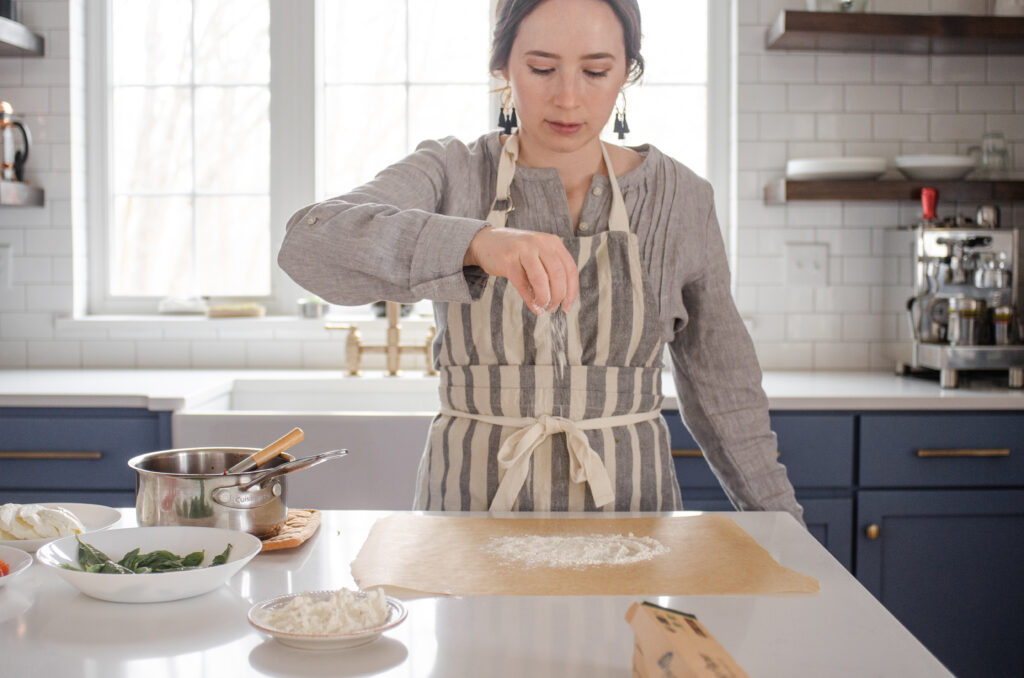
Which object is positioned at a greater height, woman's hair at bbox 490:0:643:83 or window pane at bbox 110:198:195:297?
woman's hair at bbox 490:0:643:83

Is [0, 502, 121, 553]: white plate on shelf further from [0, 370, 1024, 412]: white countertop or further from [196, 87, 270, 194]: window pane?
[196, 87, 270, 194]: window pane

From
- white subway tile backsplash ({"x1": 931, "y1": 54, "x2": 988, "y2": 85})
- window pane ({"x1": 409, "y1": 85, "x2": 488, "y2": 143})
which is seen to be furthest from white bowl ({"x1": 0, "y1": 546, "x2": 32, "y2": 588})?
white subway tile backsplash ({"x1": 931, "y1": 54, "x2": 988, "y2": 85})

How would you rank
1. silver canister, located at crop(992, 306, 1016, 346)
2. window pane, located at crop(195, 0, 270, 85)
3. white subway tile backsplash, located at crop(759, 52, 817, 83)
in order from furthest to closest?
window pane, located at crop(195, 0, 270, 85), white subway tile backsplash, located at crop(759, 52, 817, 83), silver canister, located at crop(992, 306, 1016, 346)

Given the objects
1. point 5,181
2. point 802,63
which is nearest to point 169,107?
point 5,181

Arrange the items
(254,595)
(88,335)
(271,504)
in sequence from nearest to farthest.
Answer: (254,595)
(271,504)
(88,335)

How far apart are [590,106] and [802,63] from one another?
6.84ft

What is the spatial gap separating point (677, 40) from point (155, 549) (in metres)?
2.95

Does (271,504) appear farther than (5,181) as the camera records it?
No

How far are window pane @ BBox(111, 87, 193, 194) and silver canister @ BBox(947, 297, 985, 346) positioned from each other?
2.63 m

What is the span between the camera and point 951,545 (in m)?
2.72

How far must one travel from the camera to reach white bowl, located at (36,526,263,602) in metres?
1.04

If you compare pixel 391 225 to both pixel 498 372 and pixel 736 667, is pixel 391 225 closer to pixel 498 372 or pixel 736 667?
pixel 498 372

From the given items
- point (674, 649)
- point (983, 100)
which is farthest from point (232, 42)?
point (674, 649)

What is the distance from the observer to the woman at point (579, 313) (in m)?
1.56
